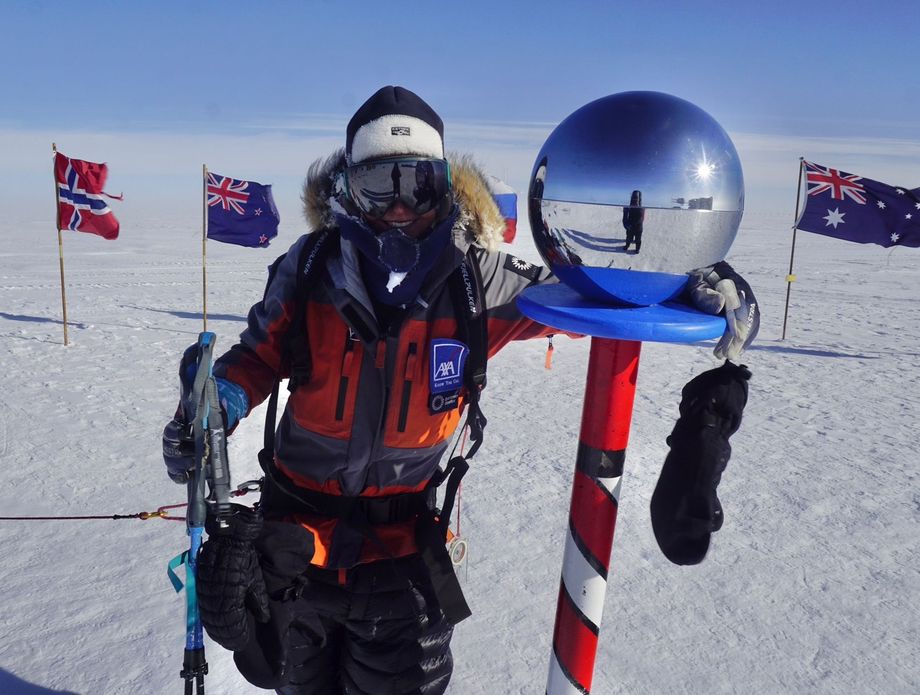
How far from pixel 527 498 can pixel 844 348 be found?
7225 mm

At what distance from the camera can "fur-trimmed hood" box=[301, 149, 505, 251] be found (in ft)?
6.55

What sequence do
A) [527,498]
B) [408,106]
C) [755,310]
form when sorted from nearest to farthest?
[755,310]
[408,106]
[527,498]

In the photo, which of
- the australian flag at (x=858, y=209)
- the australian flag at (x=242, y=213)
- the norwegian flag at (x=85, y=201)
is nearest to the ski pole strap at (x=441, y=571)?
the australian flag at (x=858, y=209)

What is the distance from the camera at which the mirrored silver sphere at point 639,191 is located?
1.07 metres

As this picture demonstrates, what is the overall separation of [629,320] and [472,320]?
80 cm

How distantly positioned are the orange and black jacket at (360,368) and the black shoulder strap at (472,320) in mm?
32

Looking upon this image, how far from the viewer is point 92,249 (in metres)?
21.4

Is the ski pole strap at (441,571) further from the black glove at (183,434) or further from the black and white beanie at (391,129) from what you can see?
the black and white beanie at (391,129)

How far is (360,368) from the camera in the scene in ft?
6.12

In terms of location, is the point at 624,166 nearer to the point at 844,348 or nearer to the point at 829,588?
the point at 829,588

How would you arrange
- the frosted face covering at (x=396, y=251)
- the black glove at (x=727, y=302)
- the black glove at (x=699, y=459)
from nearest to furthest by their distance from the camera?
the black glove at (x=727, y=302) → the black glove at (x=699, y=459) → the frosted face covering at (x=396, y=251)

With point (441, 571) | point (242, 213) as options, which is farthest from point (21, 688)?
point (242, 213)

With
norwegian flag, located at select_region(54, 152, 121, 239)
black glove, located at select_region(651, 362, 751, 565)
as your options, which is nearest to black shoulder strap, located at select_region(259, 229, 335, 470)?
black glove, located at select_region(651, 362, 751, 565)

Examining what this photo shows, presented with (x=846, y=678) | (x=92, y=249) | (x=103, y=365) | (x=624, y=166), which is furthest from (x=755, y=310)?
(x=92, y=249)
